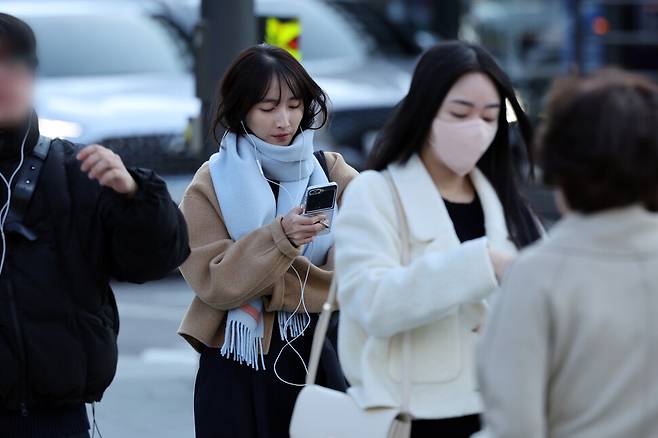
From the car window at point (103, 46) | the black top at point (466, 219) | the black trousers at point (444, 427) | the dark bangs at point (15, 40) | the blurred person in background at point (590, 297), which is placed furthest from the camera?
the car window at point (103, 46)

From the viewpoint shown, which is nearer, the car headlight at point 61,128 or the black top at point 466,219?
the black top at point 466,219

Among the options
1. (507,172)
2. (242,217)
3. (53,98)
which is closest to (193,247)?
(242,217)

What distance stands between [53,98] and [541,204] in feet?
15.2

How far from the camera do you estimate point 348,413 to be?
318 centimetres

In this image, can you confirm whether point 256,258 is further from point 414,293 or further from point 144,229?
point 414,293

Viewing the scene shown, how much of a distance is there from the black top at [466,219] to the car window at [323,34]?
361 inches

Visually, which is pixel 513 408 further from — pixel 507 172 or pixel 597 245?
pixel 507 172

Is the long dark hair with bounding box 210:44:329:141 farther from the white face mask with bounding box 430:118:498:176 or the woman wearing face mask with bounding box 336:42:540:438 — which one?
the white face mask with bounding box 430:118:498:176

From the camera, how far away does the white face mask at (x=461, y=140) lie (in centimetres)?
319

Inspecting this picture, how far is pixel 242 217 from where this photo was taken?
4.12m

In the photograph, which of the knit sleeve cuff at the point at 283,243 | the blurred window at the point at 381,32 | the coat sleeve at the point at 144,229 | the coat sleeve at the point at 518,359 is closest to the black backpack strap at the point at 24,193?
the coat sleeve at the point at 144,229

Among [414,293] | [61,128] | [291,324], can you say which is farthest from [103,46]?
[414,293]

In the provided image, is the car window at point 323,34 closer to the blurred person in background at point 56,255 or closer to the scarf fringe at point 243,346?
the scarf fringe at point 243,346

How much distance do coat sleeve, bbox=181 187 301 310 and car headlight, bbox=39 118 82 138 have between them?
243 inches
